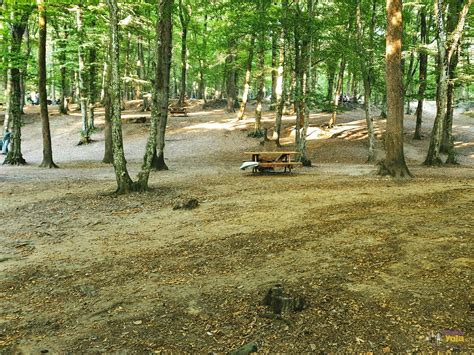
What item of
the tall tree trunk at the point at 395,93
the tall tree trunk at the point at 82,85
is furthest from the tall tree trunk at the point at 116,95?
the tall tree trunk at the point at 82,85

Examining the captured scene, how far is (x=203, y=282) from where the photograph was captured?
4.79 metres

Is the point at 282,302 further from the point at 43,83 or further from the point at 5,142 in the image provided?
the point at 5,142

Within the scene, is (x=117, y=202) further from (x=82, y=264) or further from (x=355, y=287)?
(x=355, y=287)

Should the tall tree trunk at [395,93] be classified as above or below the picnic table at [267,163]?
above

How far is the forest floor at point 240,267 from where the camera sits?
3.58 meters

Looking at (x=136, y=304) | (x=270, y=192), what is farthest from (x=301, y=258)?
(x=270, y=192)

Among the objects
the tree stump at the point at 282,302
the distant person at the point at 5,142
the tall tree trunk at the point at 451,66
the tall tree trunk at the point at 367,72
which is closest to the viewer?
the tree stump at the point at 282,302

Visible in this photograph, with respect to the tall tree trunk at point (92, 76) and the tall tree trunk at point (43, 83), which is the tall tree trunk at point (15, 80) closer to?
the tall tree trunk at point (43, 83)

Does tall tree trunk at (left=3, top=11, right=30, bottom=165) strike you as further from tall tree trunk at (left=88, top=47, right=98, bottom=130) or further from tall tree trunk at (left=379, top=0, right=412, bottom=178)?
tall tree trunk at (left=379, top=0, right=412, bottom=178)

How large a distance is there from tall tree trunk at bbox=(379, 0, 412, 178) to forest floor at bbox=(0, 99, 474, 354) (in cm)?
102

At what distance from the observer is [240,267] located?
5145mm

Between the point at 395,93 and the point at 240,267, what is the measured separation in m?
8.57

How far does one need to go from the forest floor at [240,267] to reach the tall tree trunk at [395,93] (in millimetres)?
1019

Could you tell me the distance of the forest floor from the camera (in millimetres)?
3576
